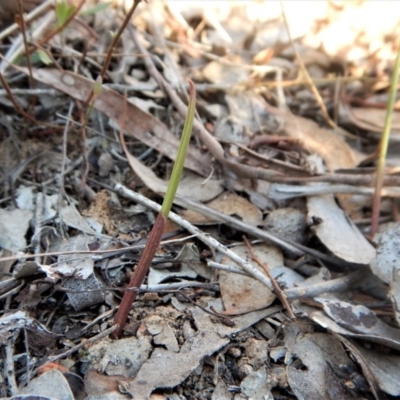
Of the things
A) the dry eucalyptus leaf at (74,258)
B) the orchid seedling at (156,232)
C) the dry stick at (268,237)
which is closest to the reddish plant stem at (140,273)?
the orchid seedling at (156,232)

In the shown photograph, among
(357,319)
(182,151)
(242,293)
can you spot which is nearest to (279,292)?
(242,293)

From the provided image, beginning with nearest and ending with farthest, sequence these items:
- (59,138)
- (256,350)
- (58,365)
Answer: (58,365)
(256,350)
(59,138)

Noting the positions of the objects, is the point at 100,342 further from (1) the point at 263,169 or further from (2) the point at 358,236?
(2) the point at 358,236

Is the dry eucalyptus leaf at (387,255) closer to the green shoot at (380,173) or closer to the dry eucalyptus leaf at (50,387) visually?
the green shoot at (380,173)

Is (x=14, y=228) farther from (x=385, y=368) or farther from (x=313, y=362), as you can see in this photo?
(x=385, y=368)

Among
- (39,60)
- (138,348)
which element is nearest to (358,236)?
(138,348)

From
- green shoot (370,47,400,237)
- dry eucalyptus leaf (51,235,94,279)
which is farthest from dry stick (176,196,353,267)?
dry eucalyptus leaf (51,235,94,279)

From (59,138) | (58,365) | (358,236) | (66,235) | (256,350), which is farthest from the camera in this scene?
(59,138)

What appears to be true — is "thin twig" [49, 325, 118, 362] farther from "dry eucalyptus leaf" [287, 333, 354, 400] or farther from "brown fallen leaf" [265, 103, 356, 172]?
"brown fallen leaf" [265, 103, 356, 172]
